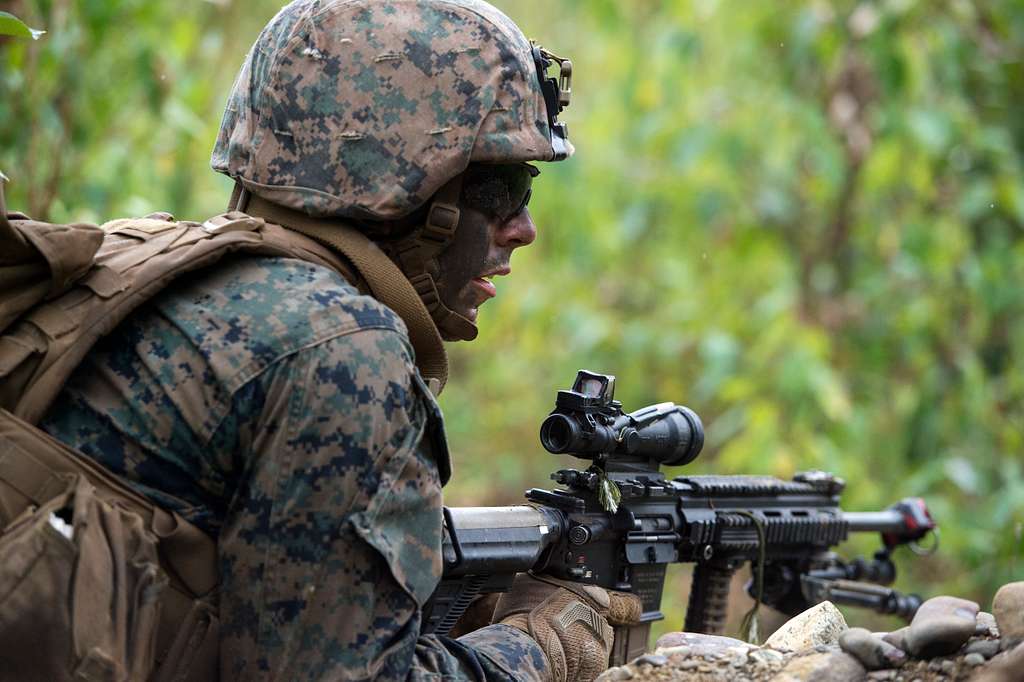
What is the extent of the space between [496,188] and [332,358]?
88cm

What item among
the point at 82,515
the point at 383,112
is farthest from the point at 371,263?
the point at 82,515

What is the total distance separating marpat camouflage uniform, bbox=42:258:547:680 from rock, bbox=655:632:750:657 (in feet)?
3.35

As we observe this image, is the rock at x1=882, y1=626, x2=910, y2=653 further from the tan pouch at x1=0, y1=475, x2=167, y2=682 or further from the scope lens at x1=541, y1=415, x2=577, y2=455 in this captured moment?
the tan pouch at x1=0, y1=475, x2=167, y2=682

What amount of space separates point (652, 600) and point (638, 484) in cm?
40

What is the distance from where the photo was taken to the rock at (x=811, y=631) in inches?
142

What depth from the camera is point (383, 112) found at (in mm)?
3152

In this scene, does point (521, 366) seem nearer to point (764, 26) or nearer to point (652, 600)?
point (764, 26)

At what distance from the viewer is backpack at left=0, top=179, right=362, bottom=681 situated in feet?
8.08

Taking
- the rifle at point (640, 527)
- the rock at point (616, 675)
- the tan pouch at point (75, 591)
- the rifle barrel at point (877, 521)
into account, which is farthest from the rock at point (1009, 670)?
the rifle barrel at point (877, 521)

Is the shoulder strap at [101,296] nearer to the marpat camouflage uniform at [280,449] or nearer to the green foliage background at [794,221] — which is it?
the marpat camouflage uniform at [280,449]

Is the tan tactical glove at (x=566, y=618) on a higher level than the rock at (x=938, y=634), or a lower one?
lower

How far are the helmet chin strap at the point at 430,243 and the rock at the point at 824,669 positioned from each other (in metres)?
1.31

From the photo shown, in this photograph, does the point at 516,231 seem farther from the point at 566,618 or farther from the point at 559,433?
the point at 566,618

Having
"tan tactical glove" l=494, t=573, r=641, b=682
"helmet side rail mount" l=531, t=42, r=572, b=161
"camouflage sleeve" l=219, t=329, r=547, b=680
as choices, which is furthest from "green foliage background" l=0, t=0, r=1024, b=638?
"camouflage sleeve" l=219, t=329, r=547, b=680
